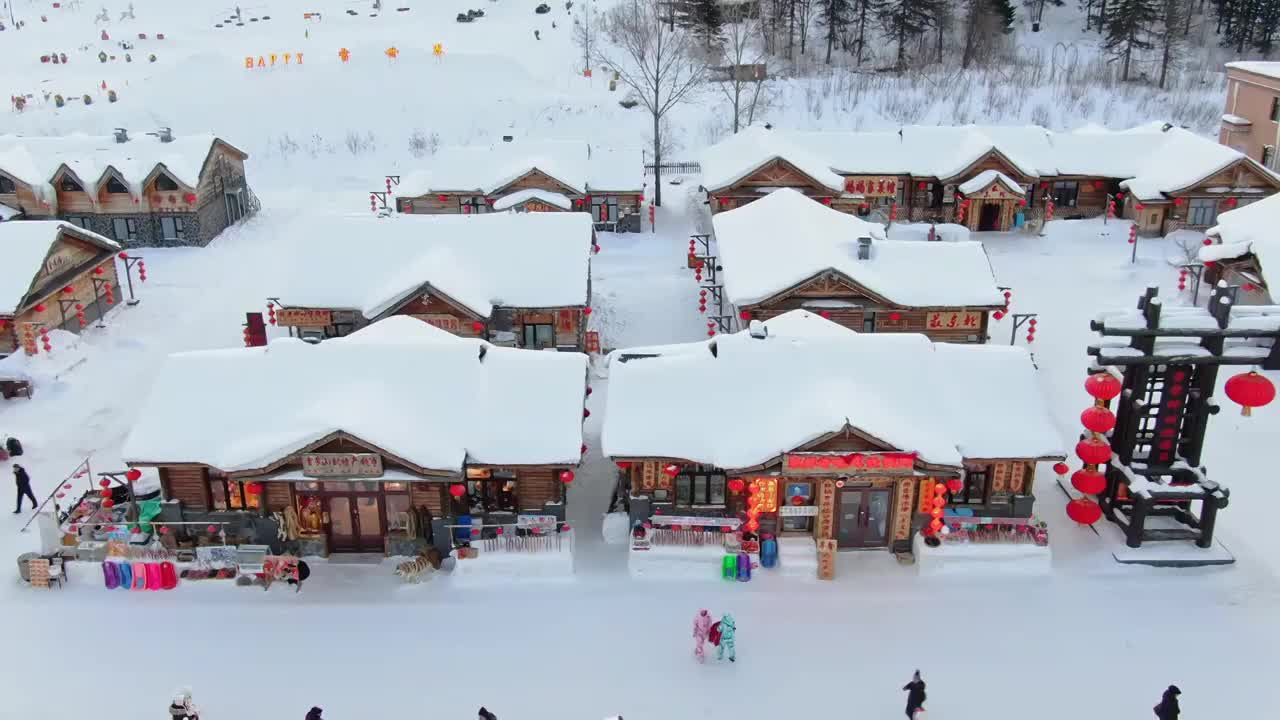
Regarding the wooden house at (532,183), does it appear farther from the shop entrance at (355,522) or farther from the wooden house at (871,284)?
the shop entrance at (355,522)

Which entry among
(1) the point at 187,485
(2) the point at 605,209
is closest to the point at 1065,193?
(2) the point at 605,209

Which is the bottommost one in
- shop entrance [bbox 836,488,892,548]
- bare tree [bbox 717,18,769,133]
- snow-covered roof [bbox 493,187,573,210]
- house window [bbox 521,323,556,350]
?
shop entrance [bbox 836,488,892,548]

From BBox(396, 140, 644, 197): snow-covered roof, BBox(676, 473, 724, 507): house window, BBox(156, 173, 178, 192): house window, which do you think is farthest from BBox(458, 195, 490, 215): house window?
BBox(676, 473, 724, 507): house window

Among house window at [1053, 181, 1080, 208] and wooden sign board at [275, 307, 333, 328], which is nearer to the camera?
wooden sign board at [275, 307, 333, 328]

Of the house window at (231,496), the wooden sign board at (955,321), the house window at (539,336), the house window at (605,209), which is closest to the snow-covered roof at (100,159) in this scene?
the house window at (605,209)

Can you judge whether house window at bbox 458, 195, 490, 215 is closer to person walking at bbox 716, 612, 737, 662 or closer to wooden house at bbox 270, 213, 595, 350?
wooden house at bbox 270, 213, 595, 350

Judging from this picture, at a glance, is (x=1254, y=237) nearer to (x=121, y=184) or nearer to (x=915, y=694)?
(x=915, y=694)
